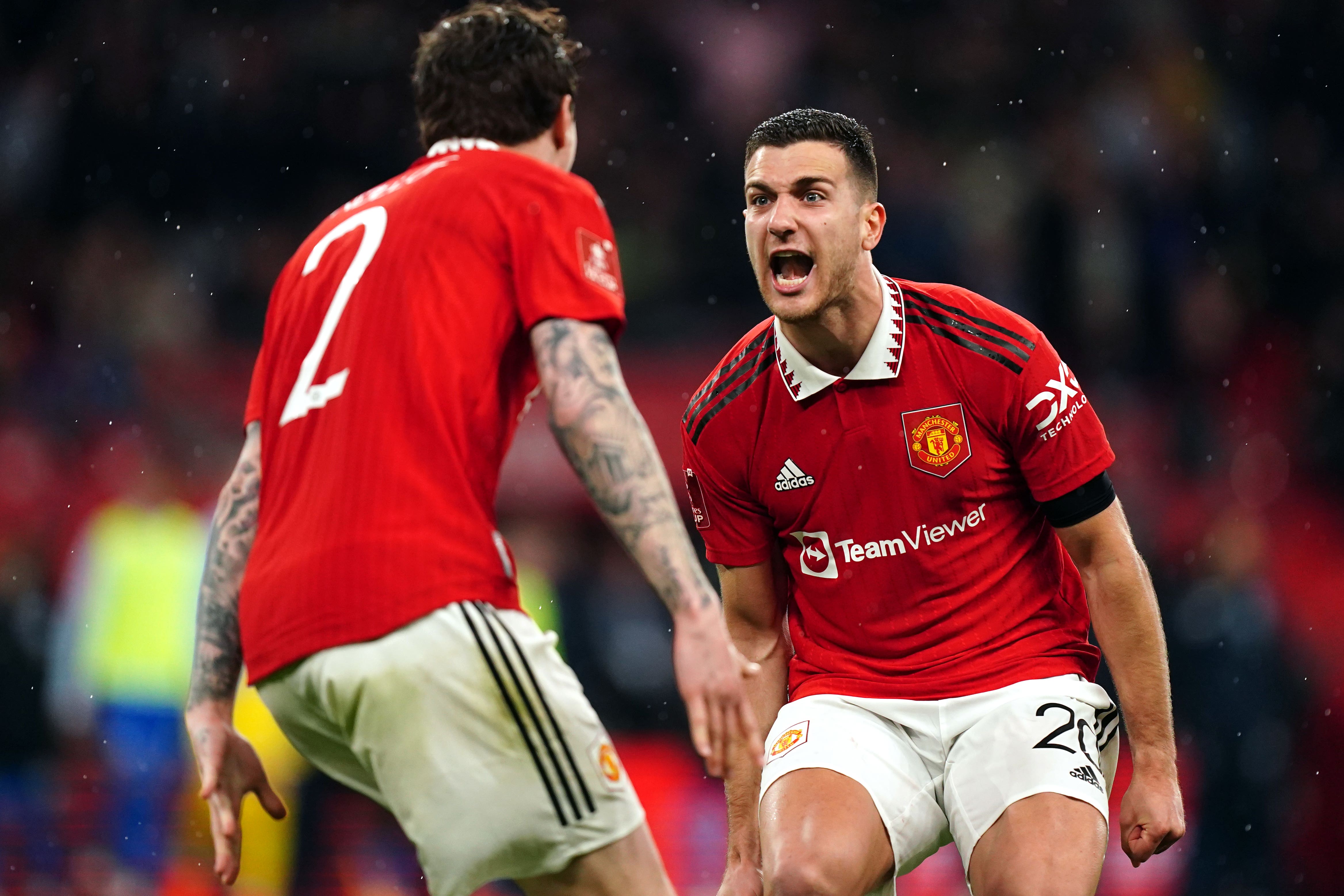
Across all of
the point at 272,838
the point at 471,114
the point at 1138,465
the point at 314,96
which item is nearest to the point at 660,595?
the point at 471,114

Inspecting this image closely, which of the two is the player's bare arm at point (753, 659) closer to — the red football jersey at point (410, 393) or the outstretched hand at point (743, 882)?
the outstretched hand at point (743, 882)

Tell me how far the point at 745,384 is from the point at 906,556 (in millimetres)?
682

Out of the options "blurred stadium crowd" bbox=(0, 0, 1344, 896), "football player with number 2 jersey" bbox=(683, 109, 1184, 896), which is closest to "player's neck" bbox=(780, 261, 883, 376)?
A: "football player with number 2 jersey" bbox=(683, 109, 1184, 896)

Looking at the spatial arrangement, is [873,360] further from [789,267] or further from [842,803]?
[842,803]

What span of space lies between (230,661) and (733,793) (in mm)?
1763

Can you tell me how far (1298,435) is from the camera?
1059 cm

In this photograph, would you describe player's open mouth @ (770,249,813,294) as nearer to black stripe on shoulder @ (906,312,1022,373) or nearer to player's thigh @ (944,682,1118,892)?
black stripe on shoulder @ (906,312,1022,373)

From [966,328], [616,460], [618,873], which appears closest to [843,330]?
[966,328]

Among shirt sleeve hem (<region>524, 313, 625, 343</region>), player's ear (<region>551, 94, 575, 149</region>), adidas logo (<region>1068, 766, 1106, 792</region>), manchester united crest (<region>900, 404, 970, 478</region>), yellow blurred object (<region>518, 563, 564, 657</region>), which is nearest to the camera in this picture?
shirt sleeve hem (<region>524, 313, 625, 343</region>)

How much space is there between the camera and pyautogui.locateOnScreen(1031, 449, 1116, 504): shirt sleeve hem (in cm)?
411

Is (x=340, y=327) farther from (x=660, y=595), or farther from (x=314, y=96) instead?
(x=314, y=96)

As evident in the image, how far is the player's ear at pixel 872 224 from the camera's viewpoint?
4.43 meters

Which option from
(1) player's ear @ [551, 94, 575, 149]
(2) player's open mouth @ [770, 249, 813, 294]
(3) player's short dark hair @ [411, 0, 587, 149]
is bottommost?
(2) player's open mouth @ [770, 249, 813, 294]

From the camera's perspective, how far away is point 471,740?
2.80m
